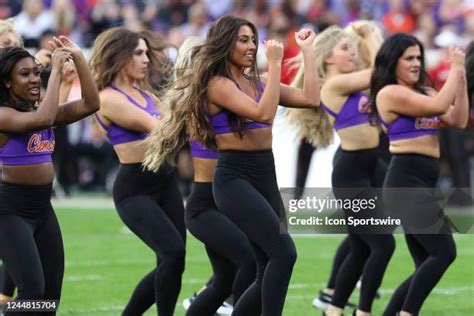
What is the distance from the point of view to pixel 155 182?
8133 mm

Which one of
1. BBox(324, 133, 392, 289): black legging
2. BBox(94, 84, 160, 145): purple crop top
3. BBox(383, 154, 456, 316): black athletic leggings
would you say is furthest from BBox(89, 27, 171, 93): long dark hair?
BBox(383, 154, 456, 316): black athletic leggings

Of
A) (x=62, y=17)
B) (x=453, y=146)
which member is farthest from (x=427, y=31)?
(x=62, y=17)

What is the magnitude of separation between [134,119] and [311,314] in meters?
2.17

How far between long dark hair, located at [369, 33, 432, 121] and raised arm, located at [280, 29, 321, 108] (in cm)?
136

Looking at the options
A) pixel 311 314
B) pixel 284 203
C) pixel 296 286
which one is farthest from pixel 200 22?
pixel 284 203

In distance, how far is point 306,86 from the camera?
717 centimetres

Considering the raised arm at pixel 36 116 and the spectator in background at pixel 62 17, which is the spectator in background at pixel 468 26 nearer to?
the spectator in background at pixel 62 17

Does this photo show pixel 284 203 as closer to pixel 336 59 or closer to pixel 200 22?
pixel 336 59

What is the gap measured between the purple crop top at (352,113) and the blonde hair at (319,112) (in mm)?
387

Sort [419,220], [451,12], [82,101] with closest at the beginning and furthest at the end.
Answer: [82,101], [419,220], [451,12]

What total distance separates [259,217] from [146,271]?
4.66 meters

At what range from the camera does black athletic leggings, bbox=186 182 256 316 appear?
7.27m

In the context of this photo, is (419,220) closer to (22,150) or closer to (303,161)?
(22,150)

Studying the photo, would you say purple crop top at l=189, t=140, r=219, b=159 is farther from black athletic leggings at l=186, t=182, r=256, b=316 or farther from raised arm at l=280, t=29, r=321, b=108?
raised arm at l=280, t=29, r=321, b=108
